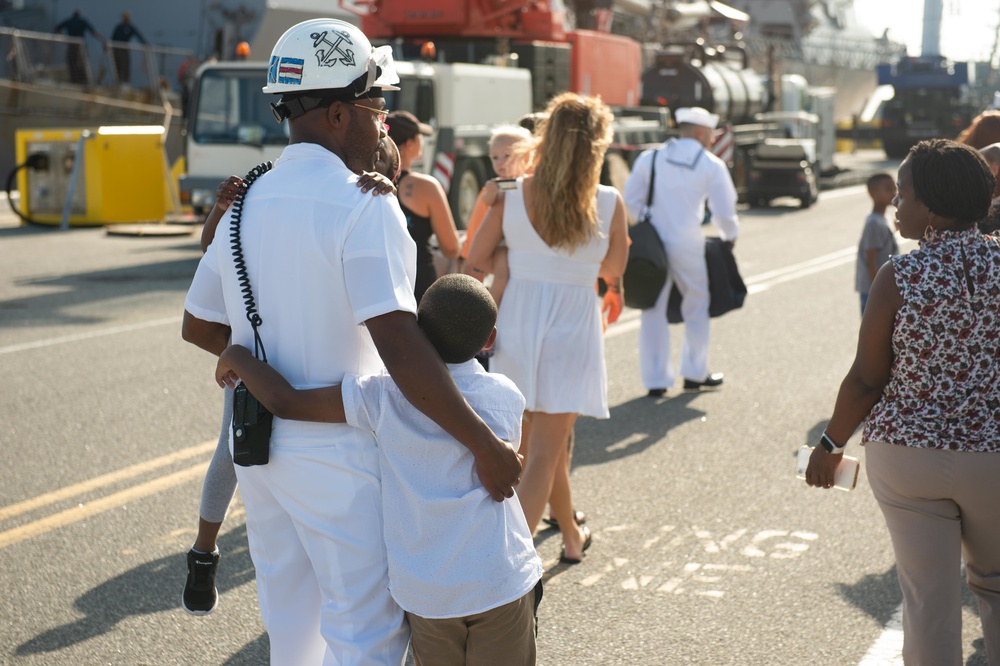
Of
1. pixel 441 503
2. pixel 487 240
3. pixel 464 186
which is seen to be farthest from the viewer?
pixel 464 186

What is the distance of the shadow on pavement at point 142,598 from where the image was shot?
4277 millimetres

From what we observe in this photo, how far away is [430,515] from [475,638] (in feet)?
0.97

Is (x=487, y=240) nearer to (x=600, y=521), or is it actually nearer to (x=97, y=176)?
(x=600, y=521)

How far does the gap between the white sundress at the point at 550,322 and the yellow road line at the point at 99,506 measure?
2.03 meters

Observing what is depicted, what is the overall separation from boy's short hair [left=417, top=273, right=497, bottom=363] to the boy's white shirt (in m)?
0.14

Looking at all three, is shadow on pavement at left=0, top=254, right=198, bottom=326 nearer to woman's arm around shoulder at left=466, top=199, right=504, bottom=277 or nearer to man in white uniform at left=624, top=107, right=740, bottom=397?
man in white uniform at left=624, top=107, right=740, bottom=397

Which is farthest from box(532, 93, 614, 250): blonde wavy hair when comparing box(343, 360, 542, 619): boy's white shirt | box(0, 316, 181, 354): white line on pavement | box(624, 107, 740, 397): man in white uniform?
box(0, 316, 181, 354): white line on pavement

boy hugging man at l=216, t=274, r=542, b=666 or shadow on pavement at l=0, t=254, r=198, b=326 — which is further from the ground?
boy hugging man at l=216, t=274, r=542, b=666

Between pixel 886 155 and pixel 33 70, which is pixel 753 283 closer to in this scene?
pixel 33 70

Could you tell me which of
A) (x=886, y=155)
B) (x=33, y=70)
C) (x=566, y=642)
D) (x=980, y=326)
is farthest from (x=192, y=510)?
(x=886, y=155)

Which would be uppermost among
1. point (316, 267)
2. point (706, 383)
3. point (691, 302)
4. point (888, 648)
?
point (316, 267)

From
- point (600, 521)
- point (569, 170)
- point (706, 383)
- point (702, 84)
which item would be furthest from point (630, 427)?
point (702, 84)

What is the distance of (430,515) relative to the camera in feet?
8.79

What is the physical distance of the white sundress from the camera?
4855mm
